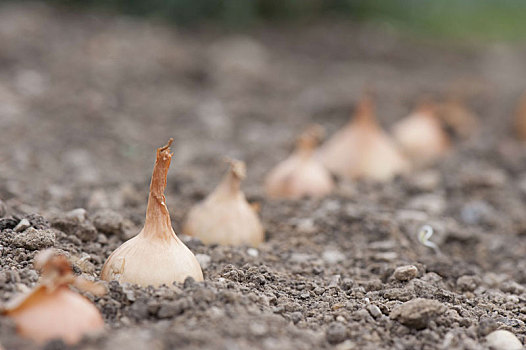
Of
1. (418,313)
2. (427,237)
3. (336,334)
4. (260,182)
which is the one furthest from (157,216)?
(260,182)

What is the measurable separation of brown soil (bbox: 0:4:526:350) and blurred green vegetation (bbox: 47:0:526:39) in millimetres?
251

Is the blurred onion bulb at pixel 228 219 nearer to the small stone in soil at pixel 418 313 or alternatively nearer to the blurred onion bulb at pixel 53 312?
the small stone in soil at pixel 418 313

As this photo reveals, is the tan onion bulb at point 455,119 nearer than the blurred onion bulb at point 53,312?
No

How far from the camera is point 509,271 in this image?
280cm

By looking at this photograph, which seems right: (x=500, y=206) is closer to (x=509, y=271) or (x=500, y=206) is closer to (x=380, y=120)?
(x=509, y=271)

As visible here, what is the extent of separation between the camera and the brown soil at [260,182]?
6.30 feet

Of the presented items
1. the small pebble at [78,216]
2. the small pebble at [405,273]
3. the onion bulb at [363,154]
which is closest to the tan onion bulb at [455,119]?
the onion bulb at [363,154]

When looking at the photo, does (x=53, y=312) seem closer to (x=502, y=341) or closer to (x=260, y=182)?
(x=502, y=341)

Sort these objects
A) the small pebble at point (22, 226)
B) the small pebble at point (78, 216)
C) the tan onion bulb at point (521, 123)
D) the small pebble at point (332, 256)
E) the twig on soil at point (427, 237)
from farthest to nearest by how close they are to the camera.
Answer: the tan onion bulb at point (521, 123)
the twig on soil at point (427, 237)
the small pebble at point (332, 256)
the small pebble at point (78, 216)
the small pebble at point (22, 226)

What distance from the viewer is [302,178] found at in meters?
3.32

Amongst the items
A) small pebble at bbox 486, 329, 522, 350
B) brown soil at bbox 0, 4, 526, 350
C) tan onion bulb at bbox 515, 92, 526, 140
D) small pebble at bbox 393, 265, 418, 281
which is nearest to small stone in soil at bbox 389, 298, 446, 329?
brown soil at bbox 0, 4, 526, 350

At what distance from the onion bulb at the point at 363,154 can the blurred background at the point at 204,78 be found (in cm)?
43

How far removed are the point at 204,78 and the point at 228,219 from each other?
3.01m

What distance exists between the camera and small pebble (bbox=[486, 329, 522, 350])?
1.94m
